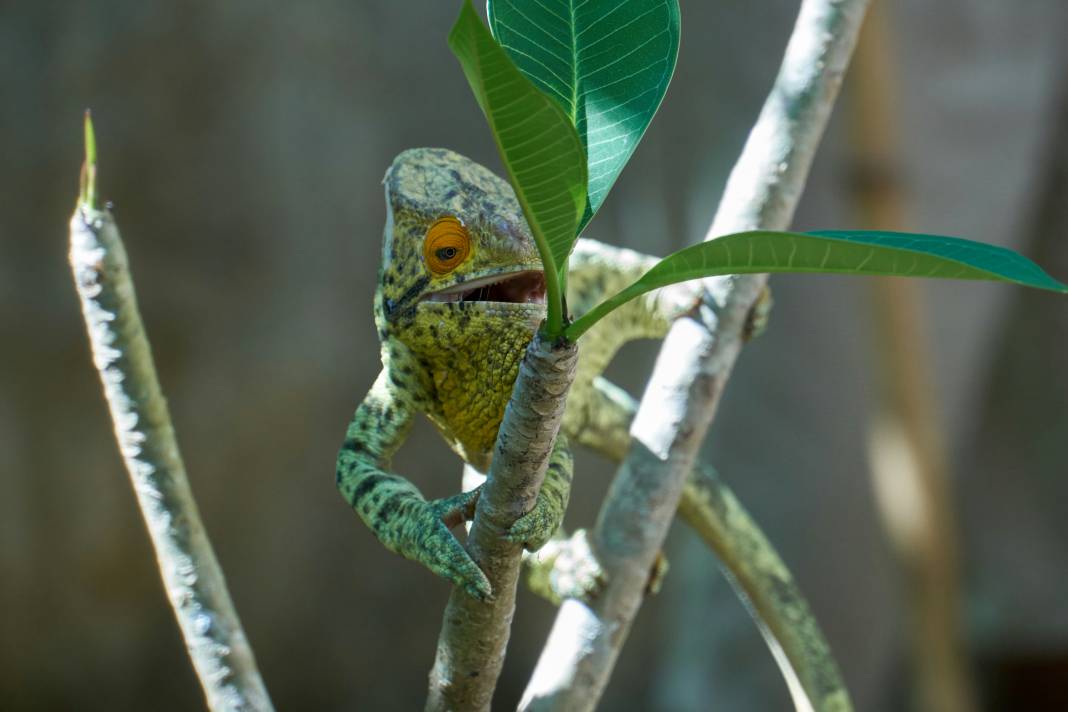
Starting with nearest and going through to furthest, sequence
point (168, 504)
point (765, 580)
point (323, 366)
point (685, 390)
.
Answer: point (168, 504) → point (685, 390) → point (765, 580) → point (323, 366)

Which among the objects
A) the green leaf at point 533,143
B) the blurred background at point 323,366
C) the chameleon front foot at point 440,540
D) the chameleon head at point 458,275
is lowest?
the chameleon front foot at point 440,540

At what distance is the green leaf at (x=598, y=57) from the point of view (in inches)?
30.2

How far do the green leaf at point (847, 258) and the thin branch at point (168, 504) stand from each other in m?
0.66

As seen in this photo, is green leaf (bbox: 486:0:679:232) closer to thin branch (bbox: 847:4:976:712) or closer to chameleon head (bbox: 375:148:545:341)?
chameleon head (bbox: 375:148:545:341)

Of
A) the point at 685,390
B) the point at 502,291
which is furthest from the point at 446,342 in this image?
the point at 685,390

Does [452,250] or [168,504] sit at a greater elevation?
[452,250]

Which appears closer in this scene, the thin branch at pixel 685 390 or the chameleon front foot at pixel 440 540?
the chameleon front foot at pixel 440 540

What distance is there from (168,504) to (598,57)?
71 cm

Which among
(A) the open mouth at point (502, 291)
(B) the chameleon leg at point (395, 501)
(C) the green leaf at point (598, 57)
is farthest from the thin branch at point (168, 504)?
(C) the green leaf at point (598, 57)

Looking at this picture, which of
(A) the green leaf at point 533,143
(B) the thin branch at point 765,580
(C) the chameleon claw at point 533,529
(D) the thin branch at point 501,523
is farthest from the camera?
(B) the thin branch at point 765,580

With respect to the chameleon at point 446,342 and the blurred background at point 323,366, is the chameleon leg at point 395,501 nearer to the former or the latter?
the chameleon at point 446,342

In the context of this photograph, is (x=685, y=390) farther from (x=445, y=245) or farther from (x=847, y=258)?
(x=847, y=258)

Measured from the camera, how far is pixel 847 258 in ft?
2.16

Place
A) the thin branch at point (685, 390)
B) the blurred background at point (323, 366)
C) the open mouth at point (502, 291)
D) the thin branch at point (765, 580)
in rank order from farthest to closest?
the blurred background at point (323, 366), the thin branch at point (765, 580), the thin branch at point (685, 390), the open mouth at point (502, 291)
